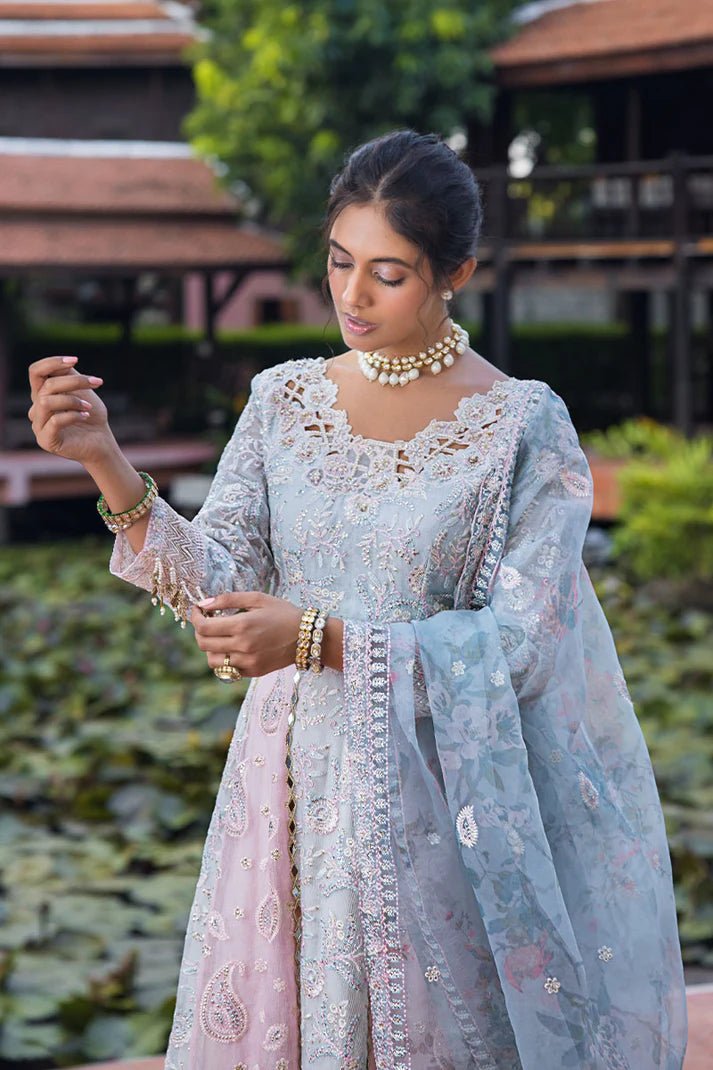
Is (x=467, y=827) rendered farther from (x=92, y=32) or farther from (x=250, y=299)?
(x=250, y=299)

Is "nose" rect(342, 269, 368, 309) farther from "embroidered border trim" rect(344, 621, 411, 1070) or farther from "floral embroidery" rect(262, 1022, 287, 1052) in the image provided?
"floral embroidery" rect(262, 1022, 287, 1052)

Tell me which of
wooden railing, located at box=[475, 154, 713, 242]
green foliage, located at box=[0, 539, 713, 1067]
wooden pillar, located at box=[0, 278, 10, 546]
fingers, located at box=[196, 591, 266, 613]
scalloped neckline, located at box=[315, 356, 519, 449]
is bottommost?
wooden pillar, located at box=[0, 278, 10, 546]

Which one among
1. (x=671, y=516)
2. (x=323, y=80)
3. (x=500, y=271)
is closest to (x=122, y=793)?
(x=671, y=516)

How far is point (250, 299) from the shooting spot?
2462cm

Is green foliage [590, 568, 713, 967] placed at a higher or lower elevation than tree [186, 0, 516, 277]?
lower

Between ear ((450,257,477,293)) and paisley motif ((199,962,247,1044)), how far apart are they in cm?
106

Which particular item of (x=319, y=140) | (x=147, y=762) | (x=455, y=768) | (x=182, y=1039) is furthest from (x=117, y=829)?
(x=319, y=140)

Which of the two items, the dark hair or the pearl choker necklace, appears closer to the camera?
the dark hair

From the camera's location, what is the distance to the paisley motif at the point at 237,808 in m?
2.46

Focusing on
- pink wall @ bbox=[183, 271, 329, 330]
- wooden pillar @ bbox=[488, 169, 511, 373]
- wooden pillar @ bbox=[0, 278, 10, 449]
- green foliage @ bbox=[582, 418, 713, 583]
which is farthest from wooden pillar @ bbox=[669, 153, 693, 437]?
pink wall @ bbox=[183, 271, 329, 330]

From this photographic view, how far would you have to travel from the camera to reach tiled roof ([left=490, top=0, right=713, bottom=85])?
12.8 metres

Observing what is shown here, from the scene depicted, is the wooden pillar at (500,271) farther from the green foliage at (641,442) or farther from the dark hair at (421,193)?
the dark hair at (421,193)

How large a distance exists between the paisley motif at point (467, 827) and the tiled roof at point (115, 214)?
12151mm

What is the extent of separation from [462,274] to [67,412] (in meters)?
0.62
